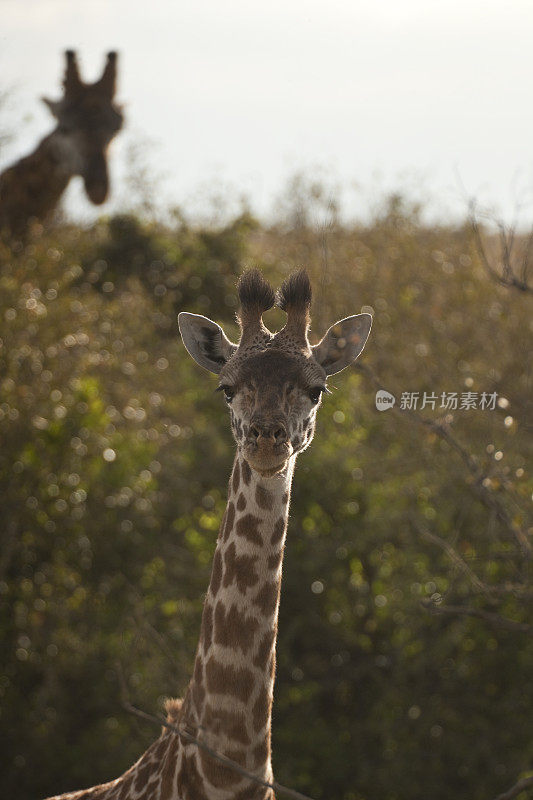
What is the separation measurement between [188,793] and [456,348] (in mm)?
9456

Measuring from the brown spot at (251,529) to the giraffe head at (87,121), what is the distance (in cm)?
780

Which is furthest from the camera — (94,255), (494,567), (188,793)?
(94,255)

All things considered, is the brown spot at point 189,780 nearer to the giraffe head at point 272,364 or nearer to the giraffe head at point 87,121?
the giraffe head at point 272,364

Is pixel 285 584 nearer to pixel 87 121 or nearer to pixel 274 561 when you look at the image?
pixel 274 561

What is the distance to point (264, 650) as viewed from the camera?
164 inches

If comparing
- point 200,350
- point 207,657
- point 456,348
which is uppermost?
point 456,348

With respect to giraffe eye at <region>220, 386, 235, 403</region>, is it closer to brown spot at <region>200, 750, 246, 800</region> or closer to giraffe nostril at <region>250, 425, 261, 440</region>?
giraffe nostril at <region>250, 425, 261, 440</region>

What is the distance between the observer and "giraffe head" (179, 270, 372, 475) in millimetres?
3887

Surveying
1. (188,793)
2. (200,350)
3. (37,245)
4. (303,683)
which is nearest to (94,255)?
(37,245)

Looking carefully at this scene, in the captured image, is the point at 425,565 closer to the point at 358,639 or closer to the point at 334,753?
the point at 358,639

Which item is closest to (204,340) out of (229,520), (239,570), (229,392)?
(229,392)

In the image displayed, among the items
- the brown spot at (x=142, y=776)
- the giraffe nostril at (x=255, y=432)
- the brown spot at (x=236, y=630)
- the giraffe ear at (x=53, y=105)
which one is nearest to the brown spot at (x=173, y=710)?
the brown spot at (x=142, y=776)

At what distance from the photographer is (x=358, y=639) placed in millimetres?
9805

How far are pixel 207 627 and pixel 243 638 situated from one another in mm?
225
